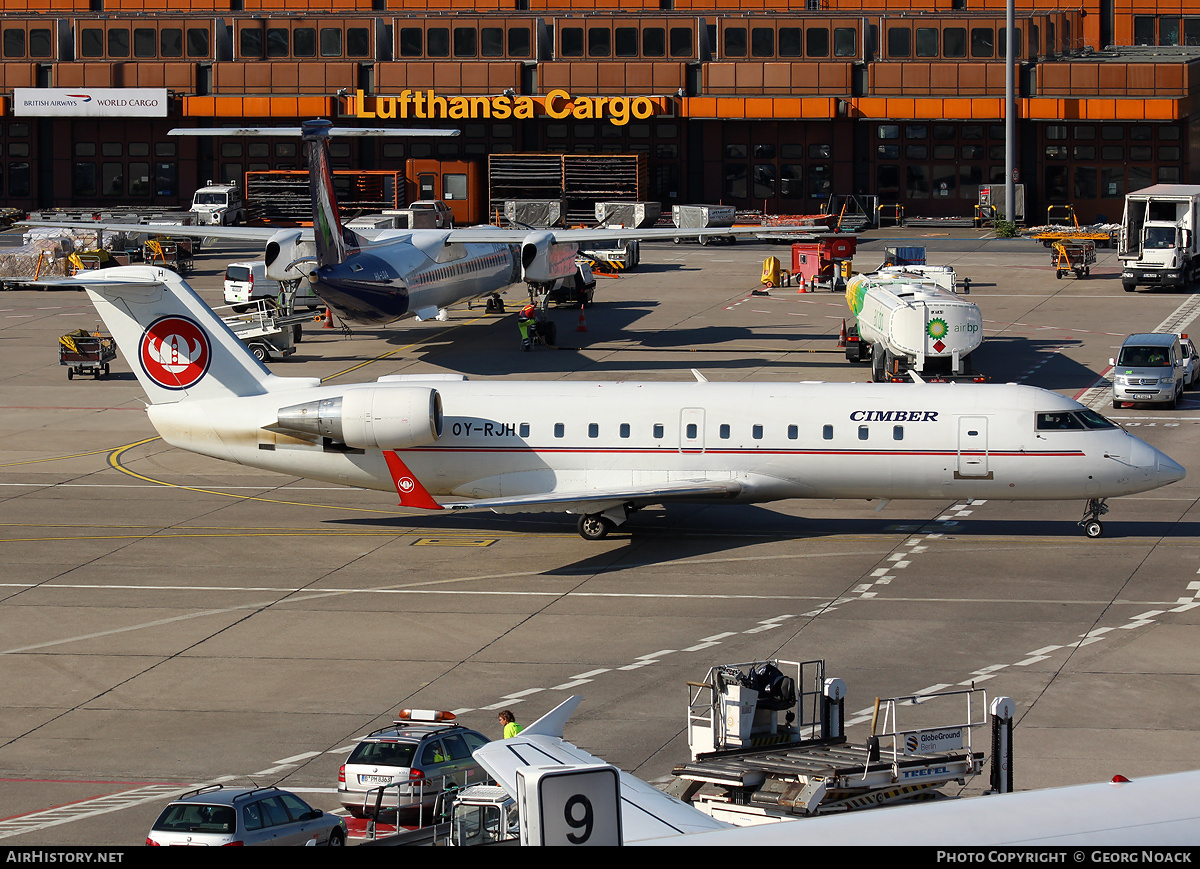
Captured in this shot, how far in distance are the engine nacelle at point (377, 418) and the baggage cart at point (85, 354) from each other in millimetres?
23826

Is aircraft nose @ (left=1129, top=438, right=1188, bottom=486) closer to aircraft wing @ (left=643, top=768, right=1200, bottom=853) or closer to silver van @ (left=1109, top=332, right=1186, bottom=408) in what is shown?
silver van @ (left=1109, top=332, right=1186, bottom=408)

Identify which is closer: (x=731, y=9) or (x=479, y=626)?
(x=479, y=626)

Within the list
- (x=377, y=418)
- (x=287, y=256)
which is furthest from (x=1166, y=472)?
(x=287, y=256)

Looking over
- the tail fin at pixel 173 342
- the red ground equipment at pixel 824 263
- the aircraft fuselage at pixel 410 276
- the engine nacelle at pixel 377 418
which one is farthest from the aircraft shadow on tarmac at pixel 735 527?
the red ground equipment at pixel 824 263

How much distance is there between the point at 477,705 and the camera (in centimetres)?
2484

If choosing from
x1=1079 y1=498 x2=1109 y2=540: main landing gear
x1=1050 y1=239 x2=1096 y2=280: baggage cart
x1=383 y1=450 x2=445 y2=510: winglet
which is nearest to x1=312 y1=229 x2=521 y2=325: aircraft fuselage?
x1=383 y1=450 x2=445 y2=510: winglet

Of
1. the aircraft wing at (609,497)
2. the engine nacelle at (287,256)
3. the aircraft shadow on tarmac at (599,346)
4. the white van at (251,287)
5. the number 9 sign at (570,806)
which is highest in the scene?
the engine nacelle at (287,256)

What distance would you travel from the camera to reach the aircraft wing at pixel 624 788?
12875 mm

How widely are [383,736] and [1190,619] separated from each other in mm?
16218

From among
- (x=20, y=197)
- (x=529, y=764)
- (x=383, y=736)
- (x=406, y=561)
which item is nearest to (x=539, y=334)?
(x=406, y=561)

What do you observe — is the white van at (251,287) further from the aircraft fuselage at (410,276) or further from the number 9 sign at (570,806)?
the number 9 sign at (570,806)

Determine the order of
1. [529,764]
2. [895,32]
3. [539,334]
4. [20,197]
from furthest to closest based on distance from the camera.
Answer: [20,197], [895,32], [539,334], [529,764]
